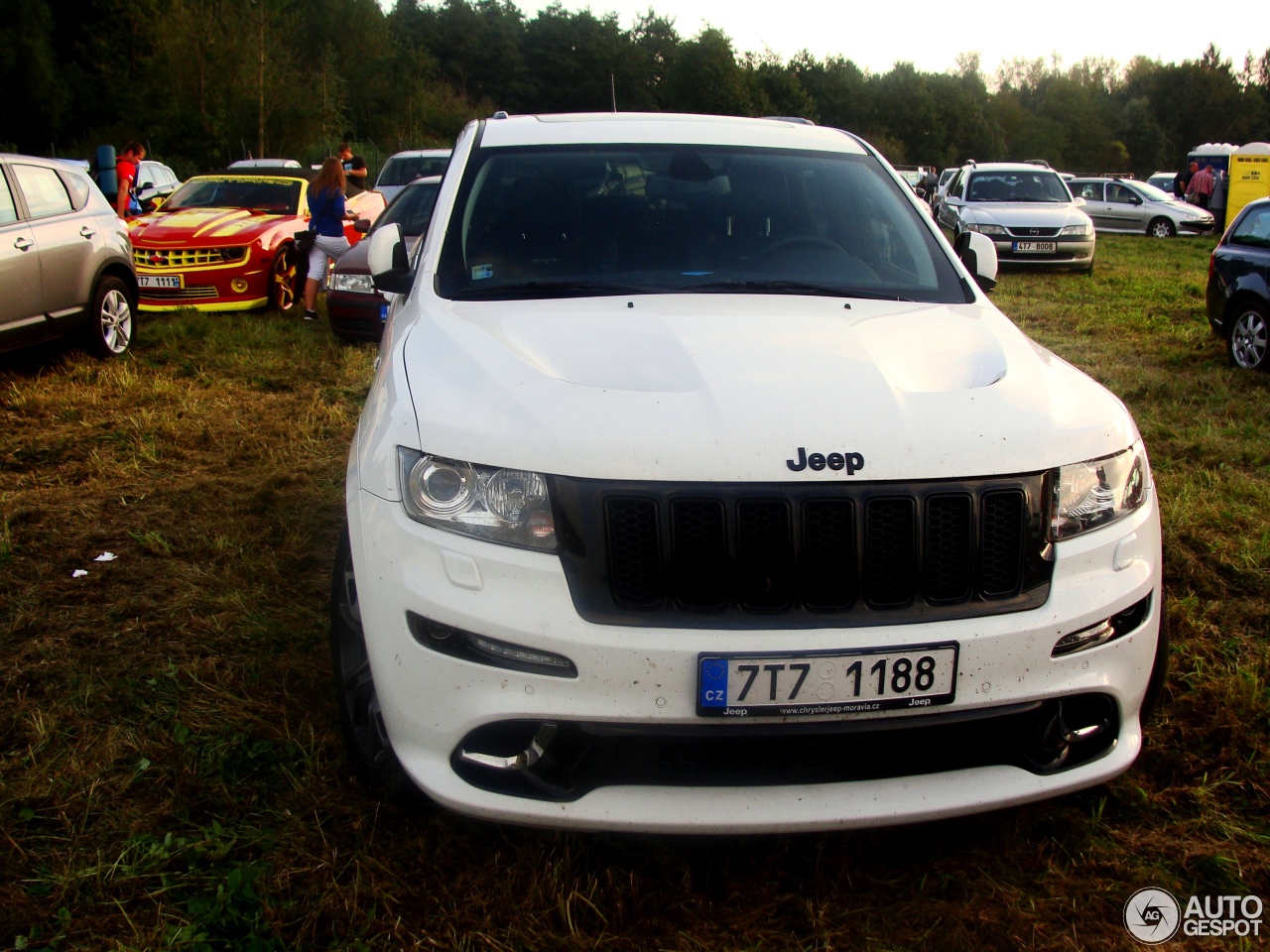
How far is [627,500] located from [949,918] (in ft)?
3.68

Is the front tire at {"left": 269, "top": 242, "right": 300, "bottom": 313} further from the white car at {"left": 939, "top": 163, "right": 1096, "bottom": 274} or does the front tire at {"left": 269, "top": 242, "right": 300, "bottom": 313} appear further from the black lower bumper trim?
the black lower bumper trim

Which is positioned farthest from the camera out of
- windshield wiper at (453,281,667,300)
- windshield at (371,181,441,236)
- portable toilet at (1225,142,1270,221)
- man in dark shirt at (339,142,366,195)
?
portable toilet at (1225,142,1270,221)

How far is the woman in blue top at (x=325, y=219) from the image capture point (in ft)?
30.5

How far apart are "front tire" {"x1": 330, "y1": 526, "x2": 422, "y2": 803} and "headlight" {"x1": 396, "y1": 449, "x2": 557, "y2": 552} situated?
29 centimetres

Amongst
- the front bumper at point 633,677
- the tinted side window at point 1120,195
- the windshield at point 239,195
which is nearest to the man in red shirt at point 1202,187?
the tinted side window at point 1120,195

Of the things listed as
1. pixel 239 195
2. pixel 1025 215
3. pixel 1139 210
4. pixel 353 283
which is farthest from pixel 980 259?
pixel 1139 210

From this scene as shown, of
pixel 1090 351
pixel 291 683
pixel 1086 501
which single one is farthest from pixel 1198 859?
pixel 1090 351

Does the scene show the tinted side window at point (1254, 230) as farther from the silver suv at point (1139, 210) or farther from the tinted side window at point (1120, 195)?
the tinted side window at point (1120, 195)

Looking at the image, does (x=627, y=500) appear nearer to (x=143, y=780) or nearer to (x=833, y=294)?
(x=833, y=294)

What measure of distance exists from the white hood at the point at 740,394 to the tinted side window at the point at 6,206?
563 centimetres

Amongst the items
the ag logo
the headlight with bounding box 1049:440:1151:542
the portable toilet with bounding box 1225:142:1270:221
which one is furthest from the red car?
the portable toilet with bounding box 1225:142:1270:221

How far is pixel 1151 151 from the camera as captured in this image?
7631cm

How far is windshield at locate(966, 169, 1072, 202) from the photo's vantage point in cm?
1658

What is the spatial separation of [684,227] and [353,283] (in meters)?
5.73
